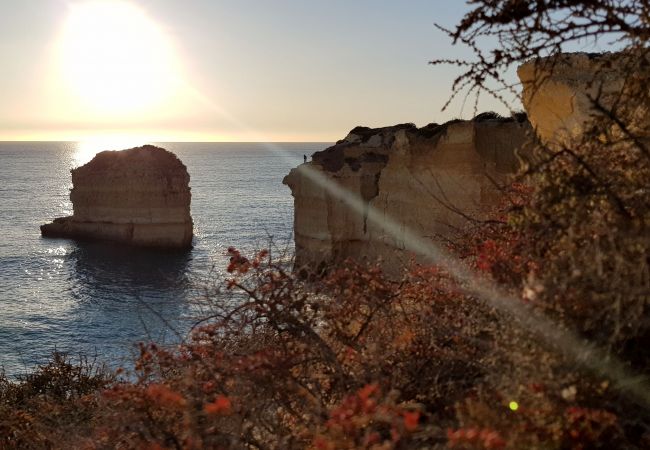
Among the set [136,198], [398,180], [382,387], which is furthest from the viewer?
[136,198]

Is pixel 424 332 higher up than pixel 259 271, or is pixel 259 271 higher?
pixel 259 271

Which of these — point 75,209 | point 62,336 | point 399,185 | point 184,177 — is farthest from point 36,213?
point 399,185

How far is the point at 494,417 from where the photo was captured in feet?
14.3

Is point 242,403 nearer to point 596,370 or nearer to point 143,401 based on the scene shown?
point 143,401

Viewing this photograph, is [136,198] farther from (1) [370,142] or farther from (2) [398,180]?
(2) [398,180]

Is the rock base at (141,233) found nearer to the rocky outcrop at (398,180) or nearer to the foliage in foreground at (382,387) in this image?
the rocky outcrop at (398,180)

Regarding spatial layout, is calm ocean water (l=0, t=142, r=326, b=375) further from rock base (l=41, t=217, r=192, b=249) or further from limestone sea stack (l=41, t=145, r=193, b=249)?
limestone sea stack (l=41, t=145, r=193, b=249)

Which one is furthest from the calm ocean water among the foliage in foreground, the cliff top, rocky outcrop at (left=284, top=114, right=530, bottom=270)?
the cliff top

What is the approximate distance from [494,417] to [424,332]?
8.18ft

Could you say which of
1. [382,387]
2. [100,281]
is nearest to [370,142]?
[100,281]

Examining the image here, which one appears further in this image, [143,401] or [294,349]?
[294,349]

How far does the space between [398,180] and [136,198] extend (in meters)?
28.1

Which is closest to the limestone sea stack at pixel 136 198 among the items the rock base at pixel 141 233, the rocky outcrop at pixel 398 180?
the rock base at pixel 141 233

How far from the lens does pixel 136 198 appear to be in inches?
1988
